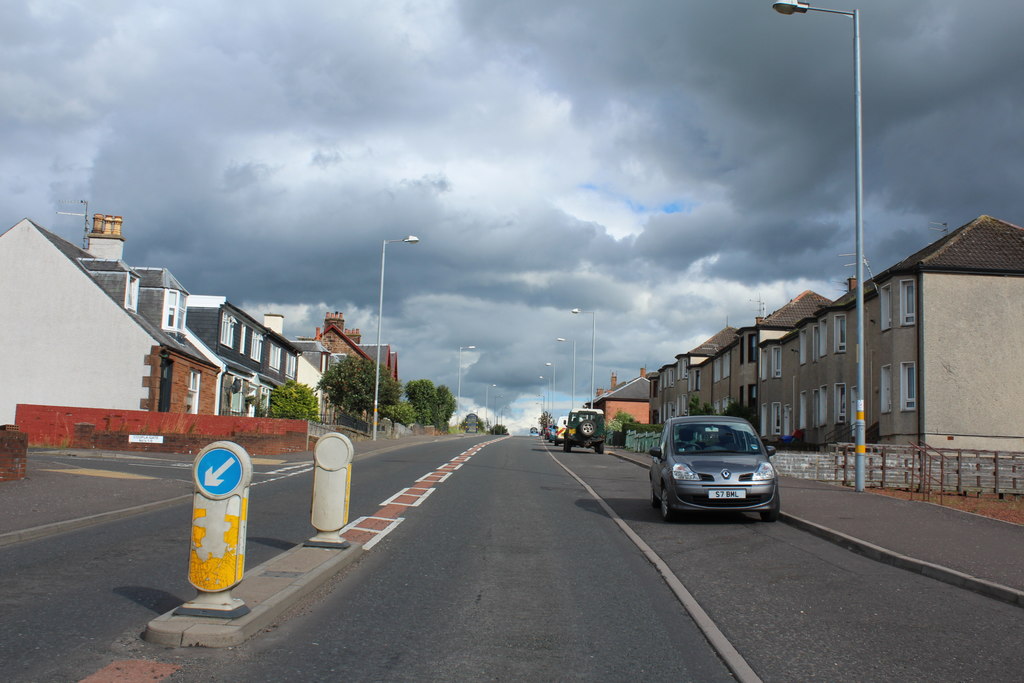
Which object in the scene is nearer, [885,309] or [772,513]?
[772,513]

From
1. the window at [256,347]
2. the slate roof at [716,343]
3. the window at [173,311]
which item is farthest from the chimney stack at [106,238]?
the slate roof at [716,343]

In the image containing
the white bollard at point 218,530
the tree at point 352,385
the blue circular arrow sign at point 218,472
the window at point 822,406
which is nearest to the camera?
the white bollard at point 218,530

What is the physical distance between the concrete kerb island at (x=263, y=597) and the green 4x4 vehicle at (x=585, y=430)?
121 ft

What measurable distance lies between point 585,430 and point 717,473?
32.3m

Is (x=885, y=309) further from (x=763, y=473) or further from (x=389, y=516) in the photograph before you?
(x=389, y=516)

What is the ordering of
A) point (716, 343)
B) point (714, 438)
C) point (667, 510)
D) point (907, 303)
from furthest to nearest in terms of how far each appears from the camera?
point (716, 343), point (907, 303), point (714, 438), point (667, 510)

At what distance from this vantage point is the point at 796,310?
50031mm

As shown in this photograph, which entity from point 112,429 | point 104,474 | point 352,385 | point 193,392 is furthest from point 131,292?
point 352,385

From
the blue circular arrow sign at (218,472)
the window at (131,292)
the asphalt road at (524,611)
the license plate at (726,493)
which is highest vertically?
the window at (131,292)

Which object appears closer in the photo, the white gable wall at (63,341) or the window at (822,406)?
the white gable wall at (63,341)

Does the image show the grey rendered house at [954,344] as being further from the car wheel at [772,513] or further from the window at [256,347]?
the window at [256,347]

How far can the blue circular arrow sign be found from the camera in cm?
626

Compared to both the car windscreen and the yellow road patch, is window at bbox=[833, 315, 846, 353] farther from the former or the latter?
the yellow road patch

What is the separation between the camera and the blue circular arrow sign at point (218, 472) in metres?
6.26
